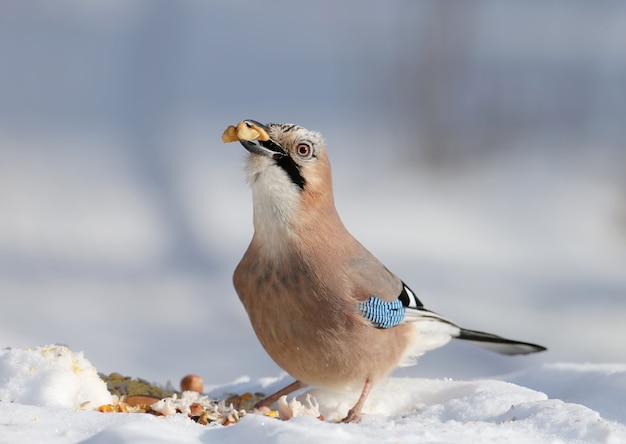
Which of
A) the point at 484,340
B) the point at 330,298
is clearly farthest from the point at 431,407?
the point at 484,340

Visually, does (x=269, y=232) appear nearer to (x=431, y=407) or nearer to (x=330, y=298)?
(x=330, y=298)

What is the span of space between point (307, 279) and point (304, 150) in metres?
0.34

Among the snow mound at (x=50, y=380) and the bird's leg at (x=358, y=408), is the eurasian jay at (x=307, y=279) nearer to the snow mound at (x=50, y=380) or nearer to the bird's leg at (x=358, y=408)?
the bird's leg at (x=358, y=408)

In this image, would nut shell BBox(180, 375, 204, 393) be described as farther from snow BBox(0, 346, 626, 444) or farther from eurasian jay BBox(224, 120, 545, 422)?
eurasian jay BBox(224, 120, 545, 422)

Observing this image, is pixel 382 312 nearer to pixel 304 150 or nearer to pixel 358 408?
pixel 358 408

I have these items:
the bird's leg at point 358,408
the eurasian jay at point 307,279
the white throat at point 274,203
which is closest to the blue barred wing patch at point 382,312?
the eurasian jay at point 307,279

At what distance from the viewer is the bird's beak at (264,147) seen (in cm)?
254

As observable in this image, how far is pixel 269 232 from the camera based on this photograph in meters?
2.63

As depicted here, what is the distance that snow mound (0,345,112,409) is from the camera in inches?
→ 92.9

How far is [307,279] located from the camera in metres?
2.57

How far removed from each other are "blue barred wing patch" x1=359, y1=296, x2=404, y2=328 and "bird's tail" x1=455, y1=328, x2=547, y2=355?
0.39m

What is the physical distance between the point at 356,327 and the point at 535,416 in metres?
0.54

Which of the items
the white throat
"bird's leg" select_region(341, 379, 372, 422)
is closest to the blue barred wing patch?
"bird's leg" select_region(341, 379, 372, 422)

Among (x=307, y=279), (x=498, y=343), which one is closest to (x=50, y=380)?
(x=307, y=279)
